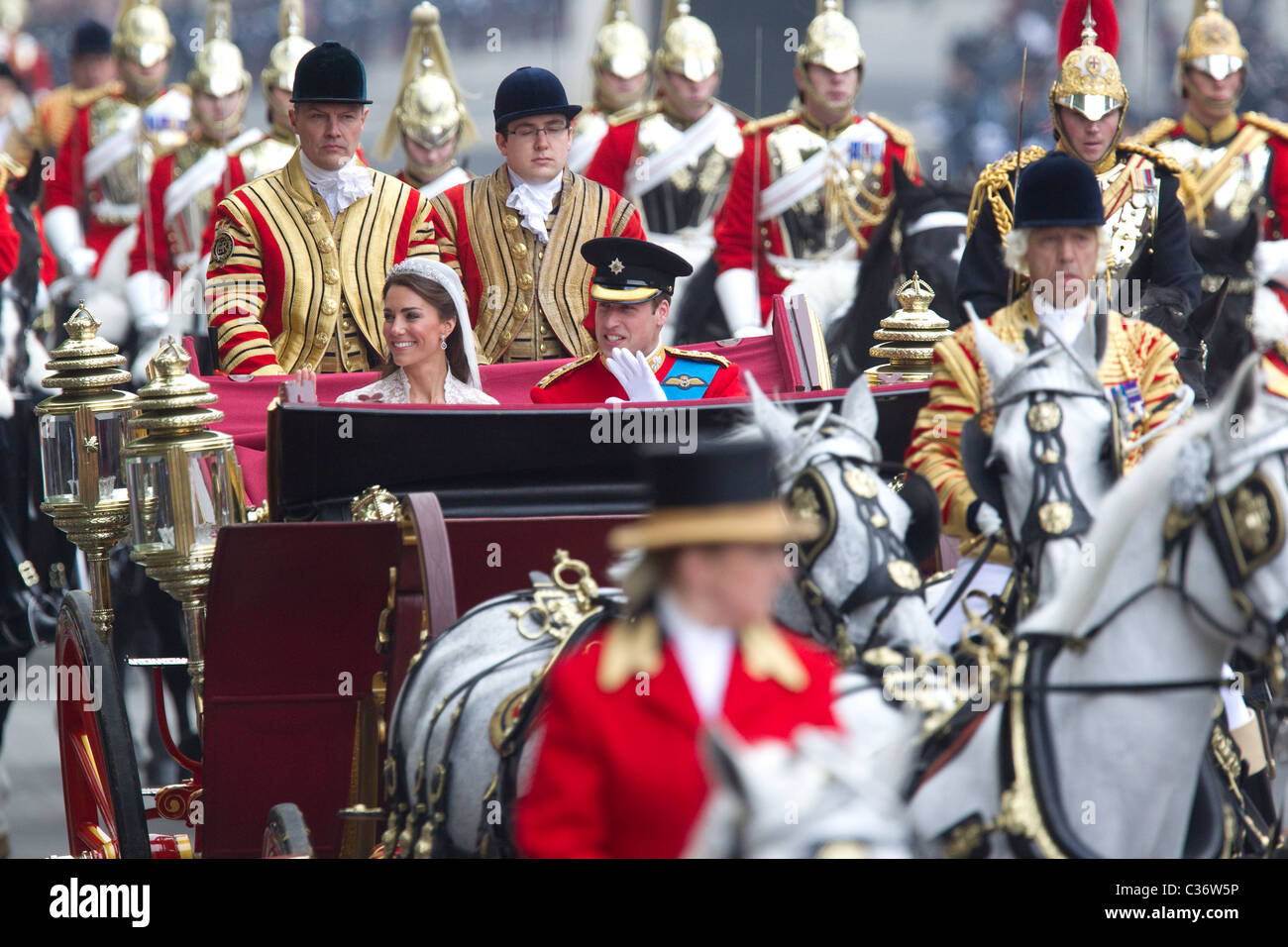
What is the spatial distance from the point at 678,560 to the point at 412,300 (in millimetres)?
2501

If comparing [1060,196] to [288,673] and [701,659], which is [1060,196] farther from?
[701,659]

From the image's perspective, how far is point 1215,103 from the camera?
857cm

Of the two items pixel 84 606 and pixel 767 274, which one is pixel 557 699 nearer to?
pixel 84 606

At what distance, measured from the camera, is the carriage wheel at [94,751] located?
4.36m

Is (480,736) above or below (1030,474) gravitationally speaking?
below

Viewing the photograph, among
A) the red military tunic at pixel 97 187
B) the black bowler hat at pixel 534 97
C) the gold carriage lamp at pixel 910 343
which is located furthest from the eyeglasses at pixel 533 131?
the red military tunic at pixel 97 187

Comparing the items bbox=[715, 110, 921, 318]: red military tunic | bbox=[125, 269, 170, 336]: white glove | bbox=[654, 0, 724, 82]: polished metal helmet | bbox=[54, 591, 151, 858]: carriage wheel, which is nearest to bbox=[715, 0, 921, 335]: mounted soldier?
bbox=[715, 110, 921, 318]: red military tunic

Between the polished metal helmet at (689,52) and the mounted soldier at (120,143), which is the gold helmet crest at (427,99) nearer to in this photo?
the polished metal helmet at (689,52)

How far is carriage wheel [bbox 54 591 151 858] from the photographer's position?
436cm

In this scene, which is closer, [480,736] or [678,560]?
[678,560]

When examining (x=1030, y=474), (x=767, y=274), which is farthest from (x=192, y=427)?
(x=767, y=274)

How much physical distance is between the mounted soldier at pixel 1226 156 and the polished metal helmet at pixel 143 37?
5462mm

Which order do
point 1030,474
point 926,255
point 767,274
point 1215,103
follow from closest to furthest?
point 1030,474 → point 926,255 → point 1215,103 → point 767,274

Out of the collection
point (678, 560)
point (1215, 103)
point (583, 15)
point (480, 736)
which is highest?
point (583, 15)
